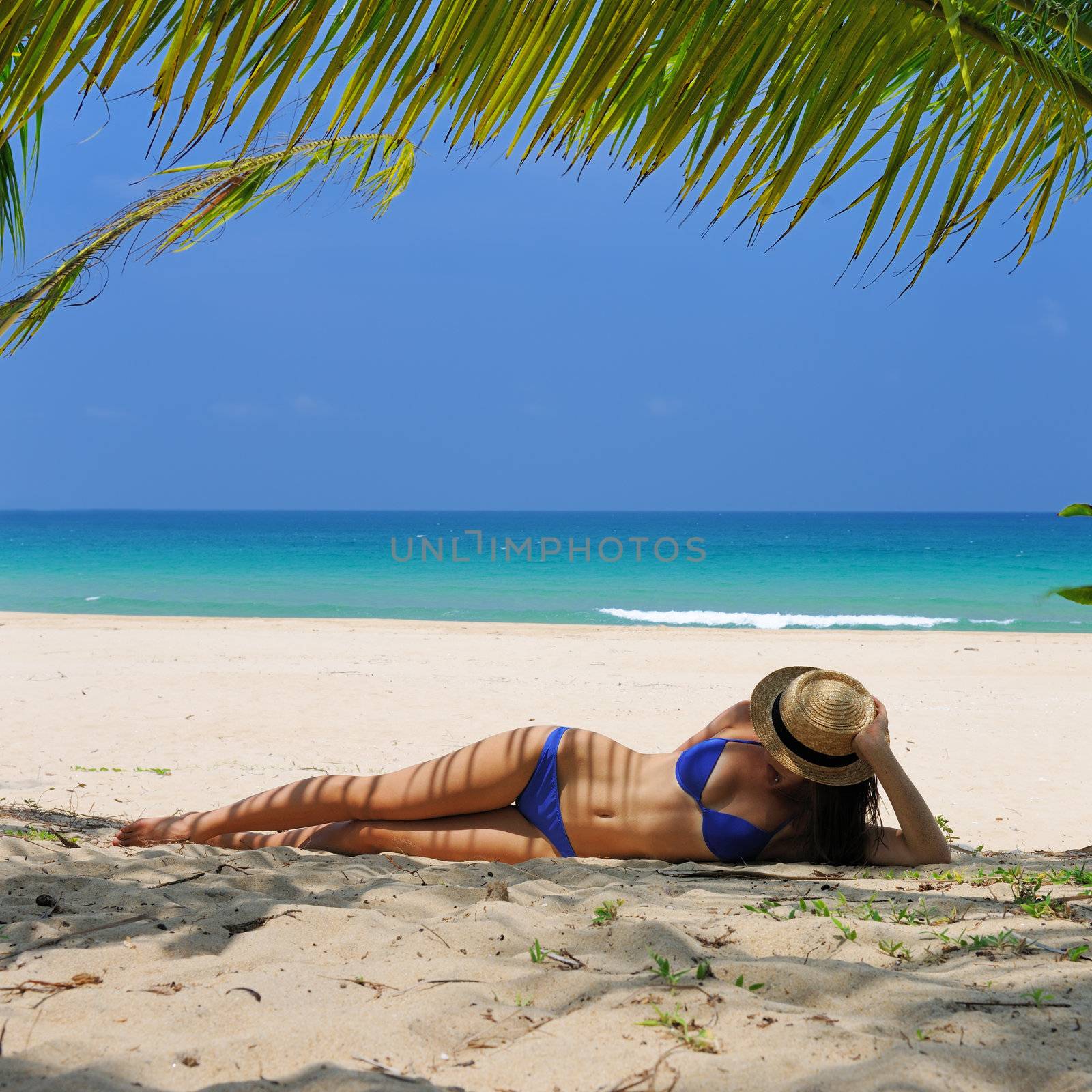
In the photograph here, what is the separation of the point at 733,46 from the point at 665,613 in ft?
63.1

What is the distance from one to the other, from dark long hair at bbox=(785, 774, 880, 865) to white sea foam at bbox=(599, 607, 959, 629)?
47.9 ft

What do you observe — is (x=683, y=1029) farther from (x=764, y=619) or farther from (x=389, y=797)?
(x=764, y=619)

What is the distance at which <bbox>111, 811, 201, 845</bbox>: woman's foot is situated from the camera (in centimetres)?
308

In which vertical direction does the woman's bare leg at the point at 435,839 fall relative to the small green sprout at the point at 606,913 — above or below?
below

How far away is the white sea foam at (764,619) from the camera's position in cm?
1805

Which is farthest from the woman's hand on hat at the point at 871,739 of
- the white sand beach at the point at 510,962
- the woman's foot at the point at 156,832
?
the woman's foot at the point at 156,832

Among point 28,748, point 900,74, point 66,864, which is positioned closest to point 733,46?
point 900,74

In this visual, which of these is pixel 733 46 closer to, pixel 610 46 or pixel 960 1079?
pixel 610 46

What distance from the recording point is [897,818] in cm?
277

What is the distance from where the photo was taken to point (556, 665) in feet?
31.6

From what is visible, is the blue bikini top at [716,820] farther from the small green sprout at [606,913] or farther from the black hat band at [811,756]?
the small green sprout at [606,913]

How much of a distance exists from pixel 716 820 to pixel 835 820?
14.8 inches

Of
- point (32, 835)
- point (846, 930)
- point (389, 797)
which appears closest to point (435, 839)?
point (389, 797)

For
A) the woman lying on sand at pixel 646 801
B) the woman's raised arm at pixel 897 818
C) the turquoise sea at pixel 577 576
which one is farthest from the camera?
the turquoise sea at pixel 577 576
